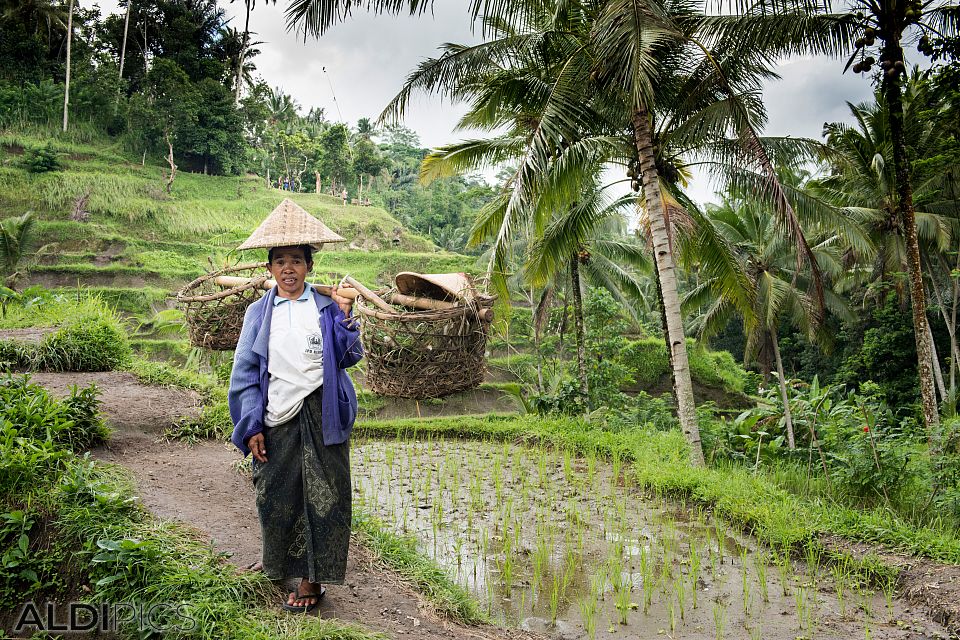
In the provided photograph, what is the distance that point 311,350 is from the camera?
273 cm

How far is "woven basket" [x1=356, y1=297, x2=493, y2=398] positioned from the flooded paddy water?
3.23 ft

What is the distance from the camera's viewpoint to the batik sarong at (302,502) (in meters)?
2.70

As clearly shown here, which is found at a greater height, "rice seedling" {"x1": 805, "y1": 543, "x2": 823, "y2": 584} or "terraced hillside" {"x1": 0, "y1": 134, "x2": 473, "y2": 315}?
"terraced hillside" {"x1": 0, "y1": 134, "x2": 473, "y2": 315}

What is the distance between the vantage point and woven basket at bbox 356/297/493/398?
15.3ft

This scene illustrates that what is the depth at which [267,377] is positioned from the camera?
9.00 ft

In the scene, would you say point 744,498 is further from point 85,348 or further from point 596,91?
point 85,348

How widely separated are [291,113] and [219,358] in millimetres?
29938

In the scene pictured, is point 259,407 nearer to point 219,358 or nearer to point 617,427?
point 617,427

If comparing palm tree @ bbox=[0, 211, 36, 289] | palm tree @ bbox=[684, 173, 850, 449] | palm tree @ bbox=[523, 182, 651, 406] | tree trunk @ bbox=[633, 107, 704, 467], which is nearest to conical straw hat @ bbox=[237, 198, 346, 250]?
tree trunk @ bbox=[633, 107, 704, 467]

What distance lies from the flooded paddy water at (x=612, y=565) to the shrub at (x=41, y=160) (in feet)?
70.7

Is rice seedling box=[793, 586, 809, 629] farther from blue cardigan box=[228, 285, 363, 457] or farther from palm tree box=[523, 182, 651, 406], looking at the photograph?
palm tree box=[523, 182, 651, 406]

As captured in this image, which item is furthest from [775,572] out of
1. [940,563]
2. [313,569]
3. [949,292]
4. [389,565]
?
[949,292]

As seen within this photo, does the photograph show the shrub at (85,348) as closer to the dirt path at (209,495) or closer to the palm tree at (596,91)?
the dirt path at (209,495)

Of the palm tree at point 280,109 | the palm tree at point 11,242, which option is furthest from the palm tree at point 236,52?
the palm tree at point 11,242
